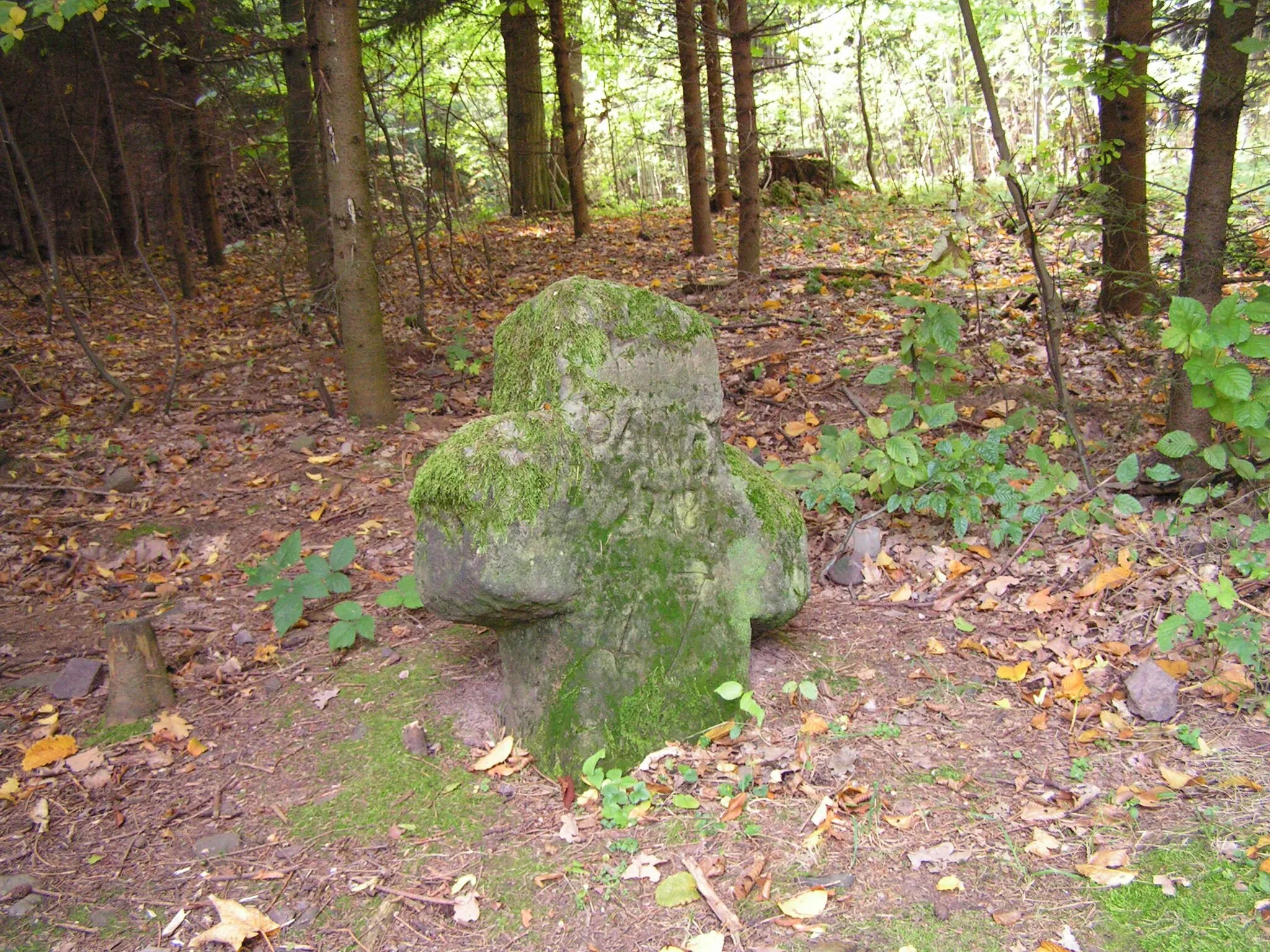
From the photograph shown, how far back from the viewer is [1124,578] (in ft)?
13.4

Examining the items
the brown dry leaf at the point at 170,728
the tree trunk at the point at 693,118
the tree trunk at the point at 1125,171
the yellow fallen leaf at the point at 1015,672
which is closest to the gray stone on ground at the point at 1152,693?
the yellow fallen leaf at the point at 1015,672

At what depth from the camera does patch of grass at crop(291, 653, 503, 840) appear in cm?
328

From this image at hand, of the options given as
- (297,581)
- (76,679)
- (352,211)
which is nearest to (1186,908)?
(297,581)

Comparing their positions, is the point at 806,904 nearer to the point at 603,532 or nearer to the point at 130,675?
the point at 603,532

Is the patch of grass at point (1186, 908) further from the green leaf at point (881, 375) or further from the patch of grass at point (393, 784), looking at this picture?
the green leaf at point (881, 375)

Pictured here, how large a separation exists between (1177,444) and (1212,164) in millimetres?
1404

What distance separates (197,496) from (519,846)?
4.17 meters

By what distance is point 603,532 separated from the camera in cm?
338

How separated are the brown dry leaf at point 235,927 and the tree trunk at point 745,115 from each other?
7440mm

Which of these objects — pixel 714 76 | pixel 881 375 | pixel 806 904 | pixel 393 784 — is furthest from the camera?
pixel 714 76

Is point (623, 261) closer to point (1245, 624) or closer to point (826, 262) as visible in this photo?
point (826, 262)

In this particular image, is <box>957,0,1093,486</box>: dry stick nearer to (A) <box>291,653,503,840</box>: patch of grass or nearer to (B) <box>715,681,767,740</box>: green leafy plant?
(B) <box>715,681,767,740</box>: green leafy plant

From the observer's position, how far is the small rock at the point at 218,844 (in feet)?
10.5

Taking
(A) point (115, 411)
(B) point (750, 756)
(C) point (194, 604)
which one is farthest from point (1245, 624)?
(A) point (115, 411)
